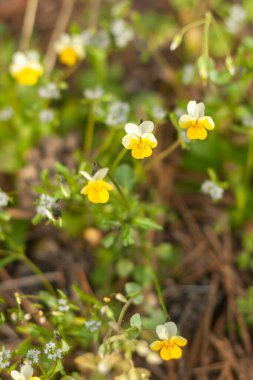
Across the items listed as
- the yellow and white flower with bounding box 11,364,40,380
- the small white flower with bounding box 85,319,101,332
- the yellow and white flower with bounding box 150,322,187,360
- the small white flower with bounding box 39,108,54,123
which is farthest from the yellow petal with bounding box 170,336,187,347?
the small white flower with bounding box 39,108,54,123

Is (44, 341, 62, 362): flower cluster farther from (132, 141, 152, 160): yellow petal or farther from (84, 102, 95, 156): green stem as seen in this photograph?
(84, 102, 95, 156): green stem

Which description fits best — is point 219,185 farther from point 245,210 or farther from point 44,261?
point 44,261

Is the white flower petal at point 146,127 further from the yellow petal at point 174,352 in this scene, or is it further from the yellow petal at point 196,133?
the yellow petal at point 174,352

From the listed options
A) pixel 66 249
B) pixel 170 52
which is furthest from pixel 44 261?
pixel 170 52

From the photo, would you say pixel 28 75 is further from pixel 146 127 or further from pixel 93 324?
pixel 93 324

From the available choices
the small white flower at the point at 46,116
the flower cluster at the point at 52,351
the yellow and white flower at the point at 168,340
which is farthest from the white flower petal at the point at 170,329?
the small white flower at the point at 46,116

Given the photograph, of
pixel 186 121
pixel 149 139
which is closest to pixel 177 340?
pixel 149 139
